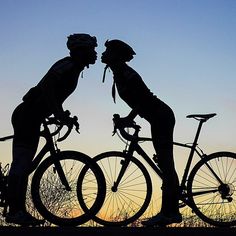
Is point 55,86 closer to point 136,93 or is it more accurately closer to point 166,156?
point 136,93

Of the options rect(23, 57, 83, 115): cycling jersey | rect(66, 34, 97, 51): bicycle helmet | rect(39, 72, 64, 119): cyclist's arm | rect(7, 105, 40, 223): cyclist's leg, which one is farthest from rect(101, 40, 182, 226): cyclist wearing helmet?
rect(7, 105, 40, 223): cyclist's leg

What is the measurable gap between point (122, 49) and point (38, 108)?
1569 mm

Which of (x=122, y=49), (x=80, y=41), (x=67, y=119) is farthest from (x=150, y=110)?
(x=80, y=41)

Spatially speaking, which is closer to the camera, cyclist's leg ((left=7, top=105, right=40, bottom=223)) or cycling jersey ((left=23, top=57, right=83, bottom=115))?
cyclist's leg ((left=7, top=105, right=40, bottom=223))

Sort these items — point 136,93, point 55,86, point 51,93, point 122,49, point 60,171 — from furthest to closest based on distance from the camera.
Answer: point 122,49
point 136,93
point 60,171
point 55,86
point 51,93

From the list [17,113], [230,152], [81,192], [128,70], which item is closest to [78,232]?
[81,192]

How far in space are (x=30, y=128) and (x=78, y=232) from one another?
1804 millimetres

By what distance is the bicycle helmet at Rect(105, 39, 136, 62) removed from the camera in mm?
8227

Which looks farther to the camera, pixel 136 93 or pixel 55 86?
pixel 136 93

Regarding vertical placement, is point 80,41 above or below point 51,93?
above

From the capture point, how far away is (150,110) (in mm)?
8211

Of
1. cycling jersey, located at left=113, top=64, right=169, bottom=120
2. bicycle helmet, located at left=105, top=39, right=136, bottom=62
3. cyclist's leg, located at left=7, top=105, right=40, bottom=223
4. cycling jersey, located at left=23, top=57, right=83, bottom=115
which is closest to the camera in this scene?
cyclist's leg, located at left=7, top=105, right=40, bottom=223

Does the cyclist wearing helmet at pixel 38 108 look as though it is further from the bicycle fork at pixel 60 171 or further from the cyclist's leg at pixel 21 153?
the bicycle fork at pixel 60 171

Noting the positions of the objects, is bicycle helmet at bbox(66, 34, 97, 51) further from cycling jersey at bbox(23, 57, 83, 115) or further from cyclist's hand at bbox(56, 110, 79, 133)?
cyclist's hand at bbox(56, 110, 79, 133)
